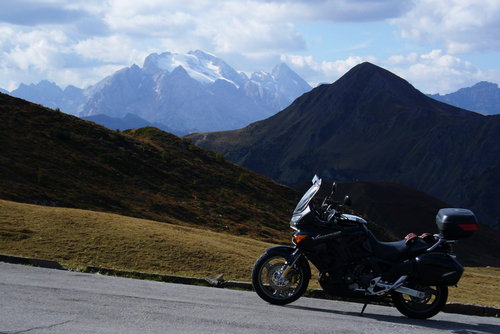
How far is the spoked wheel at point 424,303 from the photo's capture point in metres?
10.1

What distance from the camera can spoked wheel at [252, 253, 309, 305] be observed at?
34.1 ft

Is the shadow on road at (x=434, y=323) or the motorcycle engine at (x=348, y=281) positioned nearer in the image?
the shadow on road at (x=434, y=323)

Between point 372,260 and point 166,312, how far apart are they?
12.1ft

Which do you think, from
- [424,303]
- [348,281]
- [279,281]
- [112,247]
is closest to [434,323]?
[424,303]

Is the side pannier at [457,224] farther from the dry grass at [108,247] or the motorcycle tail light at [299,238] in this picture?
the dry grass at [108,247]

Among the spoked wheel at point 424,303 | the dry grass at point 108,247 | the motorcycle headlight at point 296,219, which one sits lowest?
the dry grass at point 108,247

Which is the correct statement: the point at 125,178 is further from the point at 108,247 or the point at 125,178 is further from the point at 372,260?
the point at 372,260

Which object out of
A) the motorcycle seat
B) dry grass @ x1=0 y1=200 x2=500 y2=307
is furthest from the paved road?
dry grass @ x1=0 y1=200 x2=500 y2=307

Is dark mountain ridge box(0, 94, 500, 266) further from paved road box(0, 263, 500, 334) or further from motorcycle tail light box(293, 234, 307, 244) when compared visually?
motorcycle tail light box(293, 234, 307, 244)

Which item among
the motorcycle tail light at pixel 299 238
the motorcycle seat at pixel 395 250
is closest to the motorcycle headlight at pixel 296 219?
the motorcycle tail light at pixel 299 238

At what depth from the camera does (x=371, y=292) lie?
993 cm

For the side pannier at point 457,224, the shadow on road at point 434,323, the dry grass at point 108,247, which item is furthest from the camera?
the dry grass at point 108,247

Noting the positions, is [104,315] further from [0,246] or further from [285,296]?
[0,246]

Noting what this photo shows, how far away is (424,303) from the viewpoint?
1016cm
